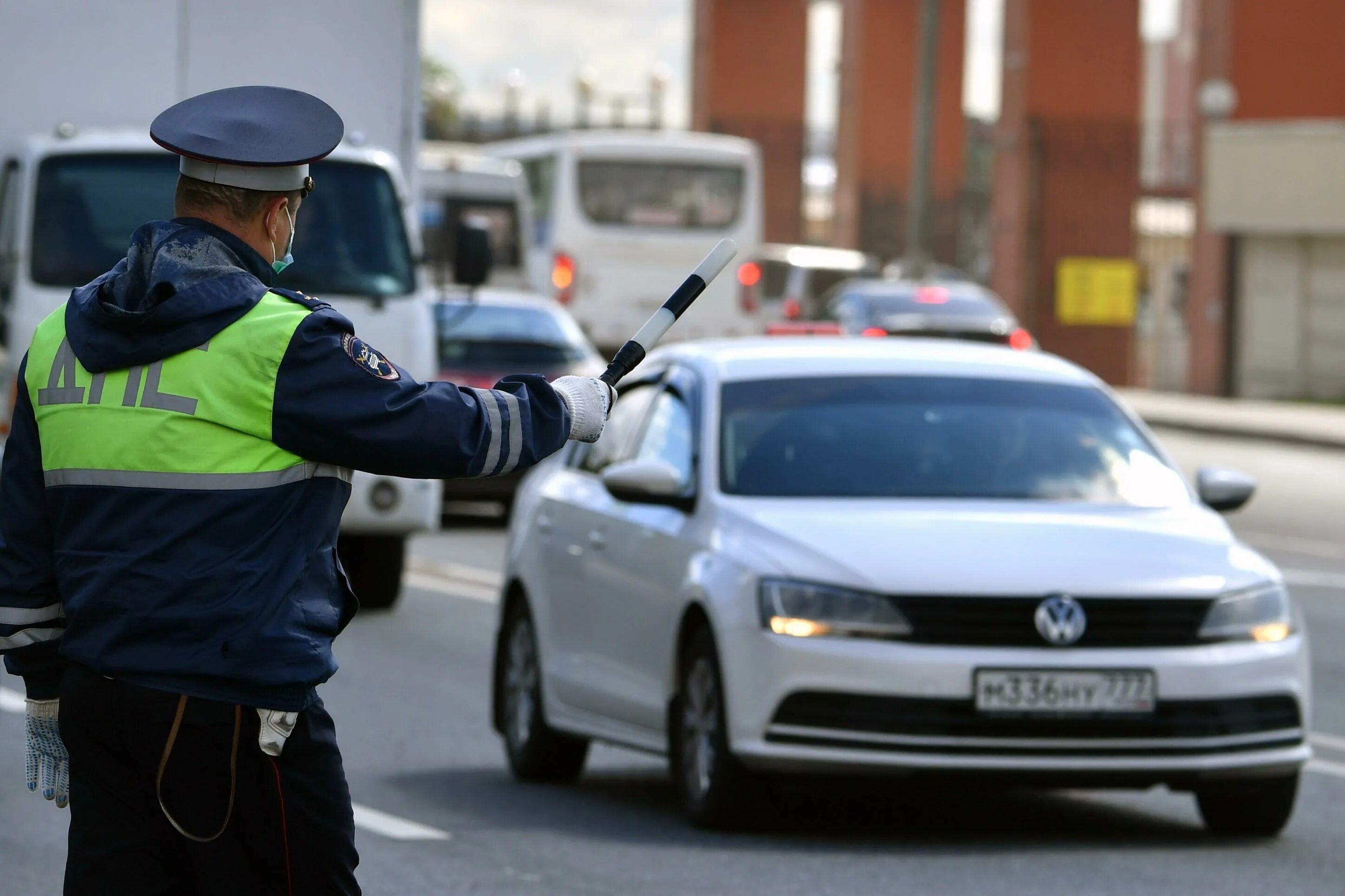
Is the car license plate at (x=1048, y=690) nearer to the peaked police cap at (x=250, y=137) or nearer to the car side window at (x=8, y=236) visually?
the peaked police cap at (x=250, y=137)

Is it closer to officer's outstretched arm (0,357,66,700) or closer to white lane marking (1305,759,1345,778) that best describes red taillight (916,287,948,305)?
white lane marking (1305,759,1345,778)

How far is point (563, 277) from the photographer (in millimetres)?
36625

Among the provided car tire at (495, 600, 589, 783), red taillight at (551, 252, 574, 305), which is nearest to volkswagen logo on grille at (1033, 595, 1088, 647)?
car tire at (495, 600, 589, 783)

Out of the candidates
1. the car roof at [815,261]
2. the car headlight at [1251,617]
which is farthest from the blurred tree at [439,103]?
the car headlight at [1251,617]

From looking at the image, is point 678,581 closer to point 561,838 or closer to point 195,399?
point 561,838

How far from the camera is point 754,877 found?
7.63 meters

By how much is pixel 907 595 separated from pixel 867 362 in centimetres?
166

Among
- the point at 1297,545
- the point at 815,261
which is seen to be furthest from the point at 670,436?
the point at 815,261

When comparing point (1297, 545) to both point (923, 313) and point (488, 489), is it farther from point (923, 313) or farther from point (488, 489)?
point (923, 313)

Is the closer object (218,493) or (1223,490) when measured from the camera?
(218,493)

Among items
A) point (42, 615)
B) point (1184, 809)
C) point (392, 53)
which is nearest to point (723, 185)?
point (392, 53)

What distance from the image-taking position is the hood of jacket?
4047mm

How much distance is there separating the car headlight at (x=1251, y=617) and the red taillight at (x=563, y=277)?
27.8 m

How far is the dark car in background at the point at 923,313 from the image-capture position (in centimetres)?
2652
